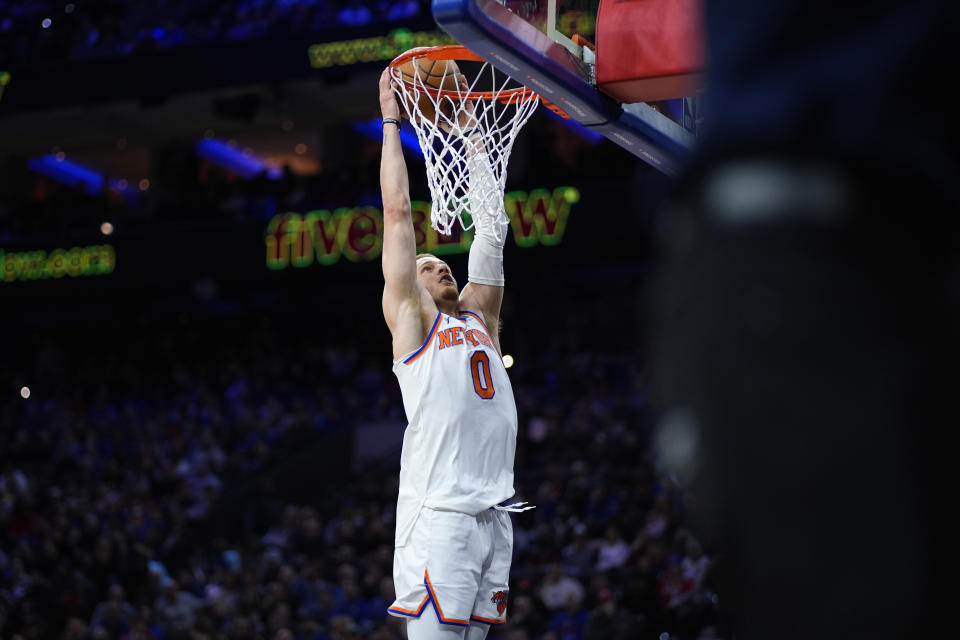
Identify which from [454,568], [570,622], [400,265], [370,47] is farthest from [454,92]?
[370,47]

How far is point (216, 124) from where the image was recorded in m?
24.0

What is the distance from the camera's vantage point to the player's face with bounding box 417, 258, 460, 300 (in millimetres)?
4965

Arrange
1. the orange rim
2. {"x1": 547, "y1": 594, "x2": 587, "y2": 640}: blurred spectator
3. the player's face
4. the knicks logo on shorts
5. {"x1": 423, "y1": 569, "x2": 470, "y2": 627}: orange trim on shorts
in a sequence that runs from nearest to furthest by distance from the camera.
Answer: {"x1": 423, "y1": 569, "x2": 470, "y2": 627}: orange trim on shorts
the knicks logo on shorts
the player's face
the orange rim
{"x1": 547, "y1": 594, "x2": 587, "y2": 640}: blurred spectator

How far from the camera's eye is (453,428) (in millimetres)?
4551

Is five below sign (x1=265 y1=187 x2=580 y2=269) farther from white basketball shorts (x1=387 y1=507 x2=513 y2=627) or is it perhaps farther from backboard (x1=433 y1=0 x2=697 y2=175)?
white basketball shorts (x1=387 y1=507 x2=513 y2=627)

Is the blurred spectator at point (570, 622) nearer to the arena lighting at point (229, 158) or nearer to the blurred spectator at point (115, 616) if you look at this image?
the blurred spectator at point (115, 616)

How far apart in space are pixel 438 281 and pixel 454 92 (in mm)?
1271

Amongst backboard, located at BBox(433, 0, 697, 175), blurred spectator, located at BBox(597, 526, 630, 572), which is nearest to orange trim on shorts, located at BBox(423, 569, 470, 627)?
backboard, located at BBox(433, 0, 697, 175)

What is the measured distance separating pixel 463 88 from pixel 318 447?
39.0 ft

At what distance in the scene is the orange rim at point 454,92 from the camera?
5367 millimetres

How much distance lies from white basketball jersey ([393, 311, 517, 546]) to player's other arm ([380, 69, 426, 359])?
8 cm

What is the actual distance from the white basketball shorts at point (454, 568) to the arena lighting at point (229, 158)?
71.2 ft

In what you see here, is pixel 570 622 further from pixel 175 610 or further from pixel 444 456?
pixel 444 456

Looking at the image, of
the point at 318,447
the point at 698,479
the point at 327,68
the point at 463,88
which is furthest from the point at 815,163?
the point at 327,68
